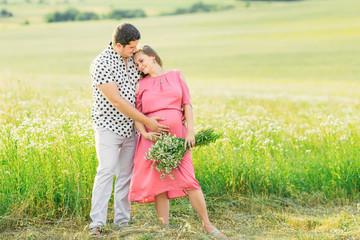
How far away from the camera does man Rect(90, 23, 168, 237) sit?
208 inches

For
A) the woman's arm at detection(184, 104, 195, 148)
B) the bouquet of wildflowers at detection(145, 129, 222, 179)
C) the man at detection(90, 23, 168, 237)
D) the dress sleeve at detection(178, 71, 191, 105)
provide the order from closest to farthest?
the bouquet of wildflowers at detection(145, 129, 222, 179) < the man at detection(90, 23, 168, 237) < the woman's arm at detection(184, 104, 195, 148) < the dress sleeve at detection(178, 71, 191, 105)

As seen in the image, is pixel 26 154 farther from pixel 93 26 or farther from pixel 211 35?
pixel 93 26

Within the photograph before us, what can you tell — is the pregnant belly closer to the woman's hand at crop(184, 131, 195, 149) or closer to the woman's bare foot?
the woman's hand at crop(184, 131, 195, 149)

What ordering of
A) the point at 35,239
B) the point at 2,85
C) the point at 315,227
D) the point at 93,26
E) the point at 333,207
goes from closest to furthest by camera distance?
1. the point at 35,239
2. the point at 315,227
3. the point at 333,207
4. the point at 2,85
5. the point at 93,26

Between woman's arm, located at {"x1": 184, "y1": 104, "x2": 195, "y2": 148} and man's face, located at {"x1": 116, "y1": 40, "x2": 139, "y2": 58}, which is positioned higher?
man's face, located at {"x1": 116, "y1": 40, "x2": 139, "y2": 58}

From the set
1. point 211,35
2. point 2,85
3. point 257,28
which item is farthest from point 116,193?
point 257,28

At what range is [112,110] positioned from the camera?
5.47 metres

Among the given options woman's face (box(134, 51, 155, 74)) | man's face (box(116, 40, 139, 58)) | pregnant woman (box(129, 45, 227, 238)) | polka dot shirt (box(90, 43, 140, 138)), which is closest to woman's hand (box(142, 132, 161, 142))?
pregnant woman (box(129, 45, 227, 238))

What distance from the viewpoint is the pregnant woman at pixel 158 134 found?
5399mm

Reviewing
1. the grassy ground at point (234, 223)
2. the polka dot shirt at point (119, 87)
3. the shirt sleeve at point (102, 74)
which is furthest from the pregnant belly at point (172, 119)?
the grassy ground at point (234, 223)

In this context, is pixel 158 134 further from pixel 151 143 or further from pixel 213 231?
pixel 213 231

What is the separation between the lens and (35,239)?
5.14 metres

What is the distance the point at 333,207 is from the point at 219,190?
1.53 meters

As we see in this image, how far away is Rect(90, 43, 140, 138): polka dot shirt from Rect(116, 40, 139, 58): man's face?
101 mm
